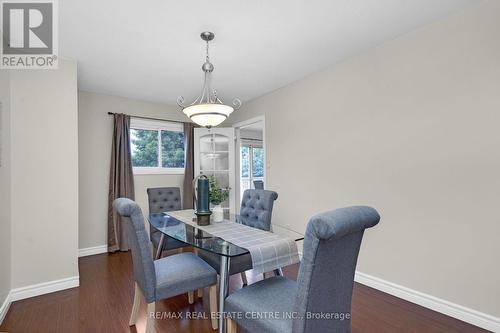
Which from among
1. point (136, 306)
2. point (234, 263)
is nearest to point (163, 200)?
point (136, 306)

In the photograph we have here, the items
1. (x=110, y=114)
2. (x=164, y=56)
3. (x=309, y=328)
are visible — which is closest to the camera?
(x=309, y=328)

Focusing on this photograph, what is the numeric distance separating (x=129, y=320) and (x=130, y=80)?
277 centimetres

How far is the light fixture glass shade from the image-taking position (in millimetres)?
2055

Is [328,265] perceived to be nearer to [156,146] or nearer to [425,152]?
[425,152]

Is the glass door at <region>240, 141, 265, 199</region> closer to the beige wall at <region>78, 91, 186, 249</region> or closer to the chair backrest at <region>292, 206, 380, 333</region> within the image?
the beige wall at <region>78, 91, 186, 249</region>

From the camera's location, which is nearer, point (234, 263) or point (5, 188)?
point (234, 263)

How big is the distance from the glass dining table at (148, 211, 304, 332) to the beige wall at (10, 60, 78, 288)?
96 centimetres

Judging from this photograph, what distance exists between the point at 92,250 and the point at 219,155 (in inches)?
95.7

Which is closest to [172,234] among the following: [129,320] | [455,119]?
[129,320]

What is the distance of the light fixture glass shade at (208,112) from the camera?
2.05 metres

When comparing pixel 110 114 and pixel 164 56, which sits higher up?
pixel 164 56

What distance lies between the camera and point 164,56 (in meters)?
2.61

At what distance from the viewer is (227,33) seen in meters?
2.20

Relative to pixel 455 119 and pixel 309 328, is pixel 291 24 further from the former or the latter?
pixel 309 328
